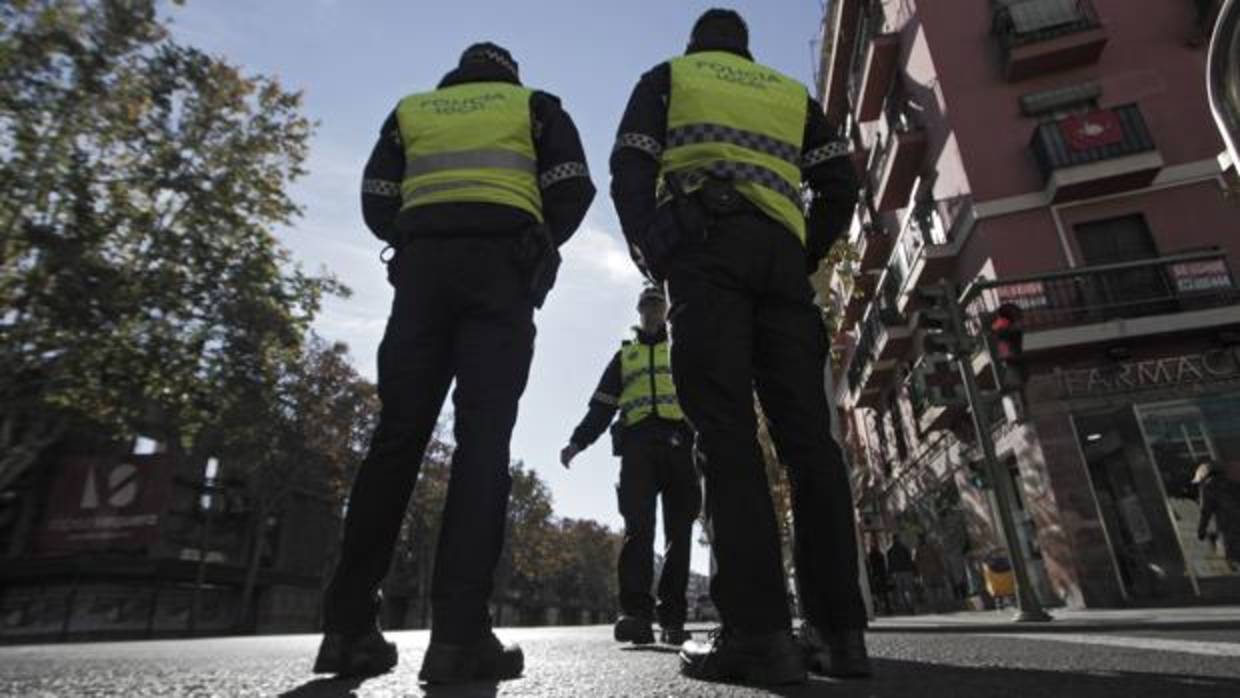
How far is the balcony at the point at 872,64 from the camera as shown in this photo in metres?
18.8

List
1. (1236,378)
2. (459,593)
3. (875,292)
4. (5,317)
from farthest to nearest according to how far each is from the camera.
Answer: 1. (875,292)
2. (5,317)
3. (1236,378)
4. (459,593)

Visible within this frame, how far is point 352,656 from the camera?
7.14 ft

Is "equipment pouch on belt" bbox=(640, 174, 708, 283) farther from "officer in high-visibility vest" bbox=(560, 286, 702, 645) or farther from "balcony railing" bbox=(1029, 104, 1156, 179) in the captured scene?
"balcony railing" bbox=(1029, 104, 1156, 179)

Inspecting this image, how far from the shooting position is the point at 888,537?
83.0ft

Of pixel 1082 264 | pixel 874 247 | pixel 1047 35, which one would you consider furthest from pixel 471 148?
pixel 874 247

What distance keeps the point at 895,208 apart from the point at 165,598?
29.0 metres

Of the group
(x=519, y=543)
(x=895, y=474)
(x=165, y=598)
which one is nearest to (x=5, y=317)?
(x=165, y=598)

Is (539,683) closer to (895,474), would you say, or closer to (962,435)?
(962,435)

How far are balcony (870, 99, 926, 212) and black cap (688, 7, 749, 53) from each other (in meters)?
16.2

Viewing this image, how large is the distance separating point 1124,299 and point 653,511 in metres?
13.0

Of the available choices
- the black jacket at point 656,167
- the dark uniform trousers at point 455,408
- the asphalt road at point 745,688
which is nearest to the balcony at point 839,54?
the black jacket at point 656,167

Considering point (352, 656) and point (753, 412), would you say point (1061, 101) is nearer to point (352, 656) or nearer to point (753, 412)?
point (753, 412)

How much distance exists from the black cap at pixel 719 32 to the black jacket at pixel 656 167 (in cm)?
3

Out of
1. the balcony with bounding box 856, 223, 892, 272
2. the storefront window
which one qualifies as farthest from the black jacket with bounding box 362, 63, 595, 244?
the balcony with bounding box 856, 223, 892, 272
